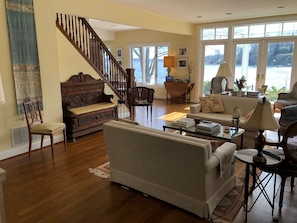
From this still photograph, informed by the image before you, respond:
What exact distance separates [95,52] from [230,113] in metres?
3.30

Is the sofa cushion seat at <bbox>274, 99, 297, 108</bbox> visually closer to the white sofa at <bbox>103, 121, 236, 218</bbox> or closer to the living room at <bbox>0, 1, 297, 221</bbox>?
the white sofa at <bbox>103, 121, 236, 218</bbox>

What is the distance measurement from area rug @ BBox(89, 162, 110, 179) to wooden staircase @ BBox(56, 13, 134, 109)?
2.68 meters

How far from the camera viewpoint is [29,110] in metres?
3.85

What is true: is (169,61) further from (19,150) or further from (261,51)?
(19,150)

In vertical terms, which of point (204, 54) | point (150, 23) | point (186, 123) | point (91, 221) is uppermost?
point (150, 23)

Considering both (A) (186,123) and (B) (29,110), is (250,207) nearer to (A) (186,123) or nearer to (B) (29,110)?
(A) (186,123)

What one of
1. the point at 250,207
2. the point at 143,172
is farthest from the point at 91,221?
the point at 250,207

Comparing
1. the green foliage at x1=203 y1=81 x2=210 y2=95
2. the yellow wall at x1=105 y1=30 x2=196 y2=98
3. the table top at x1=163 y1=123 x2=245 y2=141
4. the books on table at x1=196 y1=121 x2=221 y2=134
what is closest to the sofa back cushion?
the table top at x1=163 y1=123 x2=245 y2=141

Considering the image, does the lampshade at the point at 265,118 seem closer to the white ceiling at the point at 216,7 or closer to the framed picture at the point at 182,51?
the white ceiling at the point at 216,7

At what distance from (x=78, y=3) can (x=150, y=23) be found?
2.14m

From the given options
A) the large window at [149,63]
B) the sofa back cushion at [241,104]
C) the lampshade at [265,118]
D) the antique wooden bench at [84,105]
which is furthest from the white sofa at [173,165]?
the large window at [149,63]

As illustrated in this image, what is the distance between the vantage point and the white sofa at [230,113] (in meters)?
4.20

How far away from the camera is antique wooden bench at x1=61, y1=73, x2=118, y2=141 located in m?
4.57

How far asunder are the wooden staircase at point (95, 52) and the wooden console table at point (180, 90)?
2690mm
